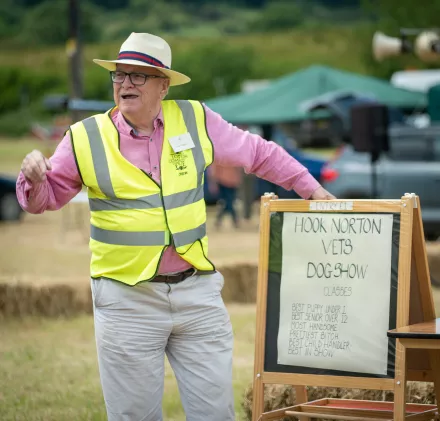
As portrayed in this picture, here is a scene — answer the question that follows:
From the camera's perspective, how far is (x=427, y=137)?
17.7 m

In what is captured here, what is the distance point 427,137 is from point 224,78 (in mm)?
42722

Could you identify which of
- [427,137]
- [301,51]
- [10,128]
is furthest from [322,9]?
[427,137]

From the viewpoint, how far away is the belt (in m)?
5.06

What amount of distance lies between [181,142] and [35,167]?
738 millimetres

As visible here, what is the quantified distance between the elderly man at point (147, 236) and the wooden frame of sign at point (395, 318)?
1.57 ft

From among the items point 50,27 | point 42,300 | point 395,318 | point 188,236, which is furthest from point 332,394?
point 50,27

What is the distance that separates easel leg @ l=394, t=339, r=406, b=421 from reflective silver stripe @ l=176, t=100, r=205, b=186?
3.89ft

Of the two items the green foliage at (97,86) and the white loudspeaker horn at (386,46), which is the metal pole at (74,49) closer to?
the white loudspeaker horn at (386,46)

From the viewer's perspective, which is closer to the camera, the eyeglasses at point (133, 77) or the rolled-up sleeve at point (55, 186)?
the rolled-up sleeve at point (55, 186)

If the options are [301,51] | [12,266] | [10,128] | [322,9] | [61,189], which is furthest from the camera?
[322,9]

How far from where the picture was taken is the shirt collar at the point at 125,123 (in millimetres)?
5137

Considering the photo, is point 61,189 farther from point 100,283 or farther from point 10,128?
point 10,128

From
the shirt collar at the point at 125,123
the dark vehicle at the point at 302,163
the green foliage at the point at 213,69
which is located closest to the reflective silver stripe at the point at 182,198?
the shirt collar at the point at 125,123

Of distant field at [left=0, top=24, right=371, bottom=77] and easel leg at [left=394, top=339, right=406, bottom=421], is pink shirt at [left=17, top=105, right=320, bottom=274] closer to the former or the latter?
easel leg at [left=394, top=339, right=406, bottom=421]
